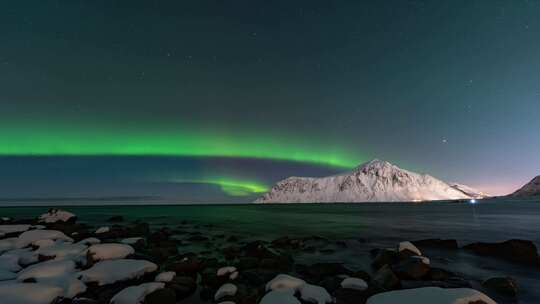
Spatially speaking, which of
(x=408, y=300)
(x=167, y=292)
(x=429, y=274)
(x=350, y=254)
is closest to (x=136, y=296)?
(x=167, y=292)

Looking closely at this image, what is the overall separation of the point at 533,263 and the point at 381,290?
1338 centimetres

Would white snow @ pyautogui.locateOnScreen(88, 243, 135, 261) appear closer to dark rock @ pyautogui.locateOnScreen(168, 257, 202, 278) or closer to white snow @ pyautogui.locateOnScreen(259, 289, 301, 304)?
dark rock @ pyautogui.locateOnScreen(168, 257, 202, 278)

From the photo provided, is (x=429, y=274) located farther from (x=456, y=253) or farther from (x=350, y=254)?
(x=456, y=253)

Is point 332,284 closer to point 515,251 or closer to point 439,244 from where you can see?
point 515,251

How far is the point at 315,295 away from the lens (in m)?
10.0

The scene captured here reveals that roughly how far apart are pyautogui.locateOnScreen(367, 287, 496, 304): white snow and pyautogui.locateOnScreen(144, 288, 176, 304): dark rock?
278 inches

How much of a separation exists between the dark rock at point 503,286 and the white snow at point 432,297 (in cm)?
497

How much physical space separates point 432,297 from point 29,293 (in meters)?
13.5

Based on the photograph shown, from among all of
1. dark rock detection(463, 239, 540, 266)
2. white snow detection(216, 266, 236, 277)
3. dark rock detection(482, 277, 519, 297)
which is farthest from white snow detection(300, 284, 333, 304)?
dark rock detection(463, 239, 540, 266)

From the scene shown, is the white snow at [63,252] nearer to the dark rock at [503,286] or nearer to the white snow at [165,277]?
the white snow at [165,277]

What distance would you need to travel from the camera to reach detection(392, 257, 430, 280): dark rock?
505 inches

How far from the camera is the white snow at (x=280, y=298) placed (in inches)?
355

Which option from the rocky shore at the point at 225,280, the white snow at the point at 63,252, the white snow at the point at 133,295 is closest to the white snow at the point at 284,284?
the rocky shore at the point at 225,280

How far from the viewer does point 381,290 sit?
1077cm
